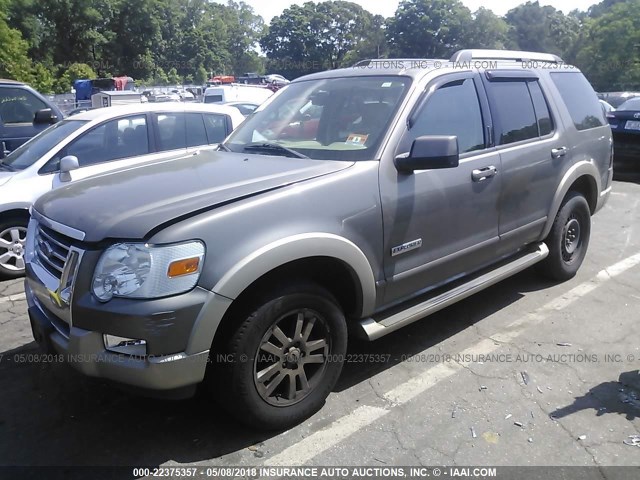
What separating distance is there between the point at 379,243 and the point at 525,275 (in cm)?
273

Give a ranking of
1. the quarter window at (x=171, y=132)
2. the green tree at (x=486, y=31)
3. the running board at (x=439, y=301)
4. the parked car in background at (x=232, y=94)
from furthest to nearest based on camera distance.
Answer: the green tree at (x=486, y=31) < the parked car in background at (x=232, y=94) < the quarter window at (x=171, y=132) < the running board at (x=439, y=301)

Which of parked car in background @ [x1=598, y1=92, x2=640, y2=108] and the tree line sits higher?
the tree line

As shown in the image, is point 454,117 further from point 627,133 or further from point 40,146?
point 627,133

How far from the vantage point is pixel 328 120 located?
12.2 ft

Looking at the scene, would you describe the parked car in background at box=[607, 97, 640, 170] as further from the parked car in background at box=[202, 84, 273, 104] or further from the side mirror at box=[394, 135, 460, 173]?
the parked car in background at box=[202, 84, 273, 104]

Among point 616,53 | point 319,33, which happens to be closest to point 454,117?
point 616,53

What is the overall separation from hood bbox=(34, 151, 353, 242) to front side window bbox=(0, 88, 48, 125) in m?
5.53

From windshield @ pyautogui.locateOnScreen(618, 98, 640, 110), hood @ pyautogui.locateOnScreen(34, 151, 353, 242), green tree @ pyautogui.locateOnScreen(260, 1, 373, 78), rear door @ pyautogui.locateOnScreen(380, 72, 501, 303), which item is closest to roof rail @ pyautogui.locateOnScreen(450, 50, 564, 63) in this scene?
rear door @ pyautogui.locateOnScreen(380, 72, 501, 303)

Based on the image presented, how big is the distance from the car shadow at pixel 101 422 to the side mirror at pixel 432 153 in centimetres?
137

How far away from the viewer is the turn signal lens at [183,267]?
2.46 metres

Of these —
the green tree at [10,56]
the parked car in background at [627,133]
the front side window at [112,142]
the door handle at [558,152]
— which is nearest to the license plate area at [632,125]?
the parked car in background at [627,133]

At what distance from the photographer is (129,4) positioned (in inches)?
2247

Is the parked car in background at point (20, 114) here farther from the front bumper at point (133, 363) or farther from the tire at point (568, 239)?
the tire at point (568, 239)

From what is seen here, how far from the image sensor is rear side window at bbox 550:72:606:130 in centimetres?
494
